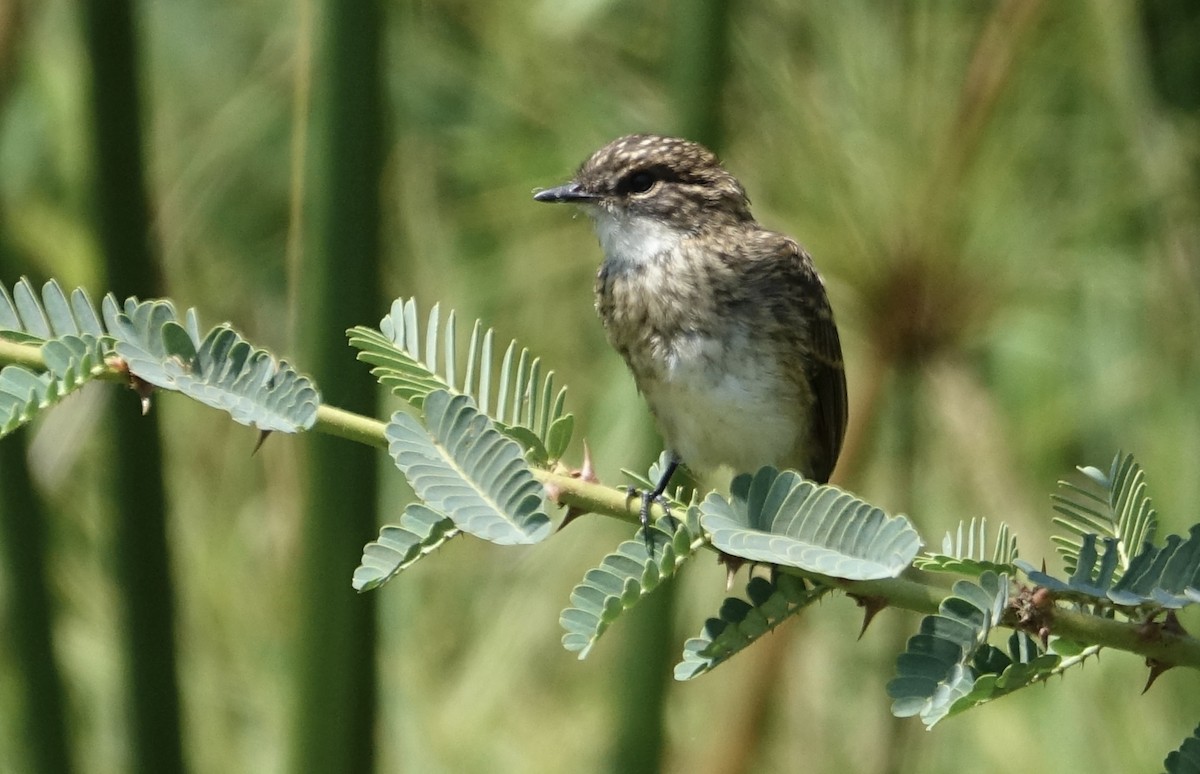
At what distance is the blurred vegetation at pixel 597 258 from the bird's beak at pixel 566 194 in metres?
0.29

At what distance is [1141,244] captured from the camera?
3.12m

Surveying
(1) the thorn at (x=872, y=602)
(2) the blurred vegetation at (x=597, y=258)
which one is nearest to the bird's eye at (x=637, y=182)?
(2) the blurred vegetation at (x=597, y=258)

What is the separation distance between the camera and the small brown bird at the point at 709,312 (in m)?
2.59

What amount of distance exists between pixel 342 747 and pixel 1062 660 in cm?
105

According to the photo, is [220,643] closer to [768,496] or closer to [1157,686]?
[1157,686]

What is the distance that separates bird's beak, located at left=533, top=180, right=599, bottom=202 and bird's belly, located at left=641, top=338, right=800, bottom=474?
1.20ft

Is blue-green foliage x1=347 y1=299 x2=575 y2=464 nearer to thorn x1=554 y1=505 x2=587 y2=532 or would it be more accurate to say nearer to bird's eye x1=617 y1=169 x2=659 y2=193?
thorn x1=554 y1=505 x2=587 y2=532

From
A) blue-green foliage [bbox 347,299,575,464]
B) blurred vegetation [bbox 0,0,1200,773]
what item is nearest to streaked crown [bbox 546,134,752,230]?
blurred vegetation [bbox 0,0,1200,773]

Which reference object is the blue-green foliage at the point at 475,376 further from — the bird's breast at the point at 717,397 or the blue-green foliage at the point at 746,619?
the bird's breast at the point at 717,397

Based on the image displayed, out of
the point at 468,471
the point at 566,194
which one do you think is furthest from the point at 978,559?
the point at 566,194

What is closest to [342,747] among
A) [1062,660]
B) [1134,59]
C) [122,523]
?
[122,523]

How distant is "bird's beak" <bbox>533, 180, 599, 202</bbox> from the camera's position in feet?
8.87

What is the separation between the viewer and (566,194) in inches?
108

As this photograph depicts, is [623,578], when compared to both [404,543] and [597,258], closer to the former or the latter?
[404,543]
